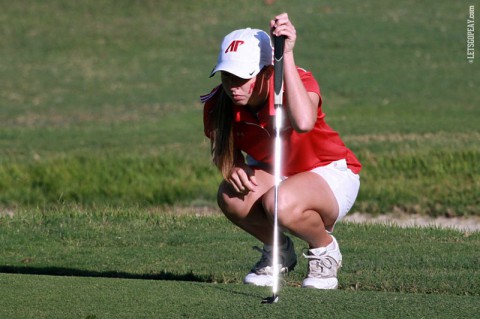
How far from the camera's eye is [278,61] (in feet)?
16.9

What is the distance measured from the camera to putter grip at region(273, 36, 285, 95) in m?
5.12

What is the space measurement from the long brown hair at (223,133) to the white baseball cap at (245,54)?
31cm

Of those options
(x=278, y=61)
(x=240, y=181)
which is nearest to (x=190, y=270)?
(x=240, y=181)

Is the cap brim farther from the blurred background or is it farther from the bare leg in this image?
the blurred background

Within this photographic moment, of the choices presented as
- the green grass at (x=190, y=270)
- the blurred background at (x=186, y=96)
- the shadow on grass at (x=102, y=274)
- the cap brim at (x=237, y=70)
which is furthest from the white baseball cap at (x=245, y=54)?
the blurred background at (x=186, y=96)

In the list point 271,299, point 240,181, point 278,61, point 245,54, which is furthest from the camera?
point 240,181

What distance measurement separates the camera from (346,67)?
74.2ft

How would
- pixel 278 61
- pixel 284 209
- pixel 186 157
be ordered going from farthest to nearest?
pixel 186 157
pixel 284 209
pixel 278 61

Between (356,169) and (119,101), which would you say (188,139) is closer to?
(119,101)

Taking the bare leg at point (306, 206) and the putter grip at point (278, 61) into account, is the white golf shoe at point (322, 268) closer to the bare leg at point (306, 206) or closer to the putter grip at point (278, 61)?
the bare leg at point (306, 206)

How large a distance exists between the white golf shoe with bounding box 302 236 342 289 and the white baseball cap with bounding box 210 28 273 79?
3.61 feet

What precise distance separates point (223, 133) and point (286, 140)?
13.4 inches

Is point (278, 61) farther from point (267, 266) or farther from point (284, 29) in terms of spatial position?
point (267, 266)

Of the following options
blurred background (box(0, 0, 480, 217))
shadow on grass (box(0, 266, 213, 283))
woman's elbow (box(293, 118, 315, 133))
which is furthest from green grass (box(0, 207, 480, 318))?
blurred background (box(0, 0, 480, 217))
